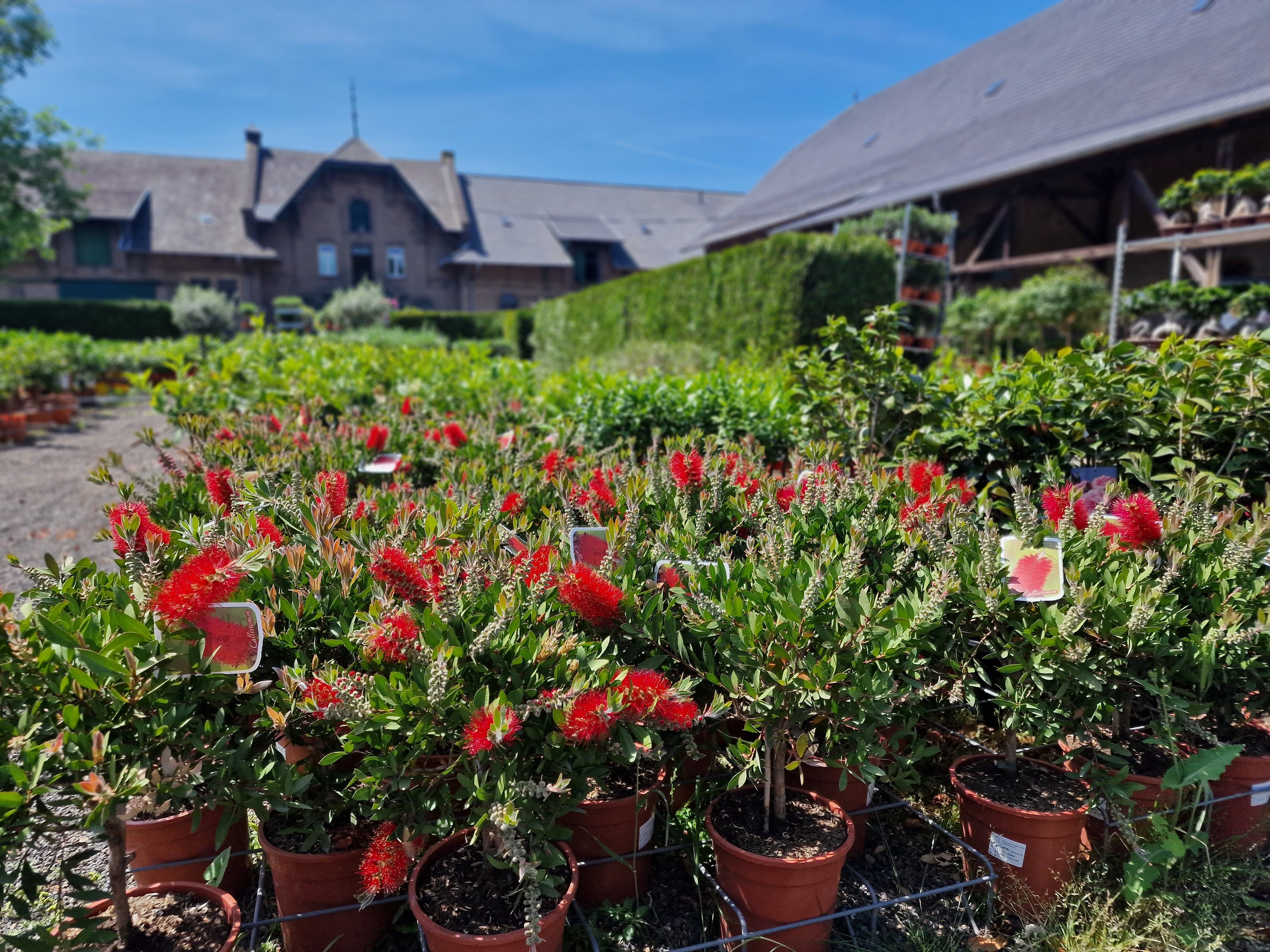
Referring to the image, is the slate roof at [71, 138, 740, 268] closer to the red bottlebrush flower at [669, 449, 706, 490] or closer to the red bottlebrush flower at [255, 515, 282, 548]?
the red bottlebrush flower at [669, 449, 706, 490]

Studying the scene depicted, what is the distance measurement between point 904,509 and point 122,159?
37.5 meters

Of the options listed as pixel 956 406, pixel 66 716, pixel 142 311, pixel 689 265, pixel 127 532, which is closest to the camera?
pixel 66 716

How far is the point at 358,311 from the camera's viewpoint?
24469mm

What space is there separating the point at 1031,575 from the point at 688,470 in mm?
1042

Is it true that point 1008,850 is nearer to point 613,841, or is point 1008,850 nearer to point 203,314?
point 613,841

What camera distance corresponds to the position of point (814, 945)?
1829 millimetres

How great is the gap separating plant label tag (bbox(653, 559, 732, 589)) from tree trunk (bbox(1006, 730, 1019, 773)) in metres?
0.95

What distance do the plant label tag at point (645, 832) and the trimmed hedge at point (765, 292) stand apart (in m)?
6.12

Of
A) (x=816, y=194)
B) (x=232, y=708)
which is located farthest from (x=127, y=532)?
(x=816, y=194)

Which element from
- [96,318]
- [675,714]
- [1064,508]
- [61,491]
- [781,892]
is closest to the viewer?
[675,714]

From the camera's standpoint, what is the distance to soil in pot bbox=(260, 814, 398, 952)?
1.76 meters

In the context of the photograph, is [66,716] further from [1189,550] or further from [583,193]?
[583,193]

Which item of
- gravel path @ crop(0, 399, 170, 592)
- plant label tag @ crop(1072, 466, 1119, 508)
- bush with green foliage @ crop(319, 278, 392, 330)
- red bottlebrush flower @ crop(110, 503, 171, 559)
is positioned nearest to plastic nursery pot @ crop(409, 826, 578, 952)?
red bottlebrush flower @ crop(110, 503, 171, 559)

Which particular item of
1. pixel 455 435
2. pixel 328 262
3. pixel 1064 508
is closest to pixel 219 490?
pixel 455 435
